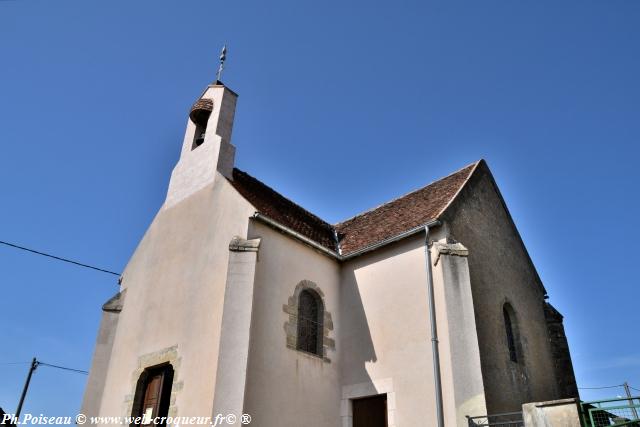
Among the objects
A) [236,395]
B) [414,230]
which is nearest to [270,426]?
[236,395]

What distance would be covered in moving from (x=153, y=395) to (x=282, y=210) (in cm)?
576

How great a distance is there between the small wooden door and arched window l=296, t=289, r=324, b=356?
4.74 ft

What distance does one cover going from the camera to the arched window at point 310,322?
38.0 ft

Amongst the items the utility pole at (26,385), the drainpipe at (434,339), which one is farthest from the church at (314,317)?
the utility pole at (26,385)

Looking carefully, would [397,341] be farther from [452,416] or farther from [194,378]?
[194,378]

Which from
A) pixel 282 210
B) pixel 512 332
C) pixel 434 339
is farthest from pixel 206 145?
pixel 512 332

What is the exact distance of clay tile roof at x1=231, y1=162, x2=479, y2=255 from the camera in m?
12.8

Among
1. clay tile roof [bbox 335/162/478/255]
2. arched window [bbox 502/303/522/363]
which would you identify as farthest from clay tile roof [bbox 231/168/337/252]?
arched window [bbox 502/303/522/363]

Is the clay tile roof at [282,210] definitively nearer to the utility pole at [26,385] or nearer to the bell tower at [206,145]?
the bell tower at [206,145]

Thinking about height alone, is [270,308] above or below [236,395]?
above

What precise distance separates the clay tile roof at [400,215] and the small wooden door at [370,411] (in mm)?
3790

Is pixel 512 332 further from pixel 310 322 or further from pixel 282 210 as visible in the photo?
pixel 282 210

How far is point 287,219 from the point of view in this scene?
1347 cm

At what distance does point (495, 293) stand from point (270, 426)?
21.1 ft
